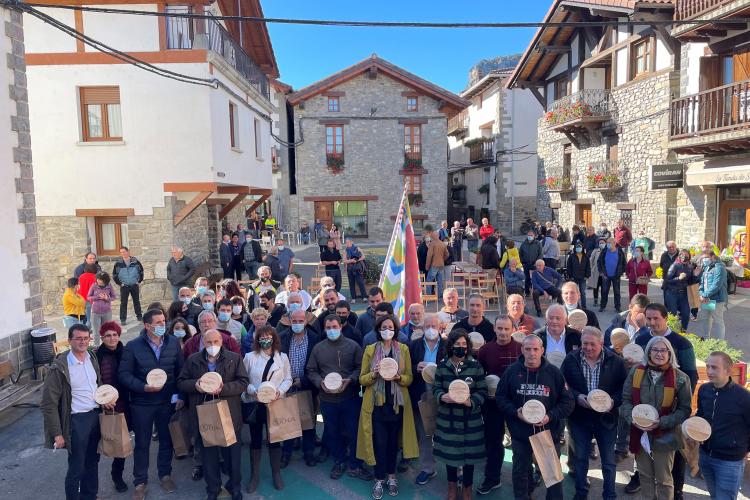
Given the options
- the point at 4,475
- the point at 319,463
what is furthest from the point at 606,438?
the point at 4,475

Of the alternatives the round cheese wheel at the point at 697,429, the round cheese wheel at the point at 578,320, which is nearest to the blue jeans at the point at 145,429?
the round cheese wheel at the point at 578,320

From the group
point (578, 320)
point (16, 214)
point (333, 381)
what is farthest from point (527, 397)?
point (16, 214)

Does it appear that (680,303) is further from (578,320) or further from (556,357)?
(556,357)

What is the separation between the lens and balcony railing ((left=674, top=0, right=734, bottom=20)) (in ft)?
41.2

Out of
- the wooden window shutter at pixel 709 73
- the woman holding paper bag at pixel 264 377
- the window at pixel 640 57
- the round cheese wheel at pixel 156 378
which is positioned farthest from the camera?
the window at pixel 640 57

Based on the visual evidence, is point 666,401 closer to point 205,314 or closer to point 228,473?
point 228,473

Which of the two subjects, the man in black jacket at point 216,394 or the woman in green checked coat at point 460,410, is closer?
the woman in green checked coat at point 460,410

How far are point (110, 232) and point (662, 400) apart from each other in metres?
13.2

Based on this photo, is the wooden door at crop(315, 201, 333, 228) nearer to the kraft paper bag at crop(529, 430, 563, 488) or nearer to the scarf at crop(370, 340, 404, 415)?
the scarf at crop(370, 340, 404, 415)

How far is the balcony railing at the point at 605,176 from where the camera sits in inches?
747

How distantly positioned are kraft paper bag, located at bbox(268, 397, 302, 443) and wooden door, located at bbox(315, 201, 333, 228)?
81.8ft

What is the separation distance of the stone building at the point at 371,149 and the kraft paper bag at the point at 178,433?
2459cm

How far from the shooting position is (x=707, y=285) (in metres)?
8.96

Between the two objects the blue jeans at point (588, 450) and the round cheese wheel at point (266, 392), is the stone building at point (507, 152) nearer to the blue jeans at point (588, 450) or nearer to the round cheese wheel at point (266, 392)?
the blue jeans at point (588, 450)
